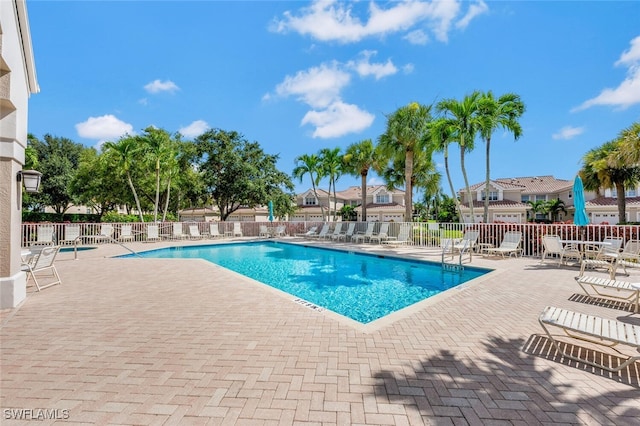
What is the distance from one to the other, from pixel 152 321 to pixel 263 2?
11180 millimetres

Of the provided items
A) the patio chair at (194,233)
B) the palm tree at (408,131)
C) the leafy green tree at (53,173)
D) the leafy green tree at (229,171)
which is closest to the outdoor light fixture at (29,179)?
the patio chair at (194,233)

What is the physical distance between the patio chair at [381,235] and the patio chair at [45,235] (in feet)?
54.1

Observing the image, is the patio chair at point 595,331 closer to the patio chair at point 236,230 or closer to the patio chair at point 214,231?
the patio chair at point 214,231

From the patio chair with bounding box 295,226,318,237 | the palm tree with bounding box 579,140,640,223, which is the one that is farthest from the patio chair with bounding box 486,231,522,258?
the patio chair with bounding box 295,226,318,237

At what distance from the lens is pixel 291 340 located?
3658 mm

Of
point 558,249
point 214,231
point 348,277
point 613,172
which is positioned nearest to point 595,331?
point 348,277

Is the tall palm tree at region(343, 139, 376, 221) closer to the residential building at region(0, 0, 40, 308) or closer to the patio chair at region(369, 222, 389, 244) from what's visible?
the patio chair at region(369, 222, 389, 244)

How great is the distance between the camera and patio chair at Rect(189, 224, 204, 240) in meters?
20.2

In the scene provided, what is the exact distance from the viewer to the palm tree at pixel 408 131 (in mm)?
17672

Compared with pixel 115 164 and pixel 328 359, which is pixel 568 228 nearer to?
pixel 328 359

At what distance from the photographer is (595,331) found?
3.10 m

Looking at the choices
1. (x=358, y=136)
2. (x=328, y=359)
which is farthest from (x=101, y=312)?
(x=358, y=136)

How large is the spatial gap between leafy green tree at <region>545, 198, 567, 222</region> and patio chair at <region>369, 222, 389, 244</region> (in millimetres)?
26245

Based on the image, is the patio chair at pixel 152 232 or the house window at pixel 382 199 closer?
the patio chair at pixel 152 232
